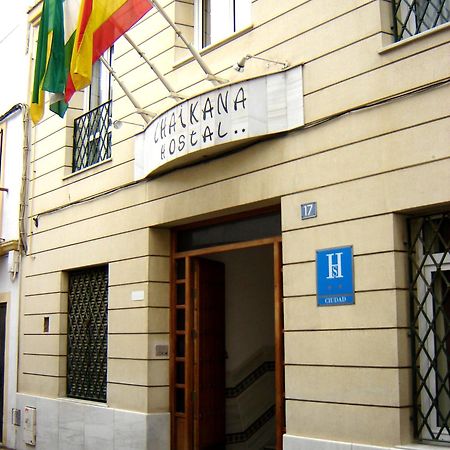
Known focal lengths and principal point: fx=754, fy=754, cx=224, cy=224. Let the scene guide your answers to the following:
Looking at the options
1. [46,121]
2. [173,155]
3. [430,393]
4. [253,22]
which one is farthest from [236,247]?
[46,121]

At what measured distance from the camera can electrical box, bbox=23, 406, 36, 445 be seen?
12125 mm

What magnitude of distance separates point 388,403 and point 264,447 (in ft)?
15.9

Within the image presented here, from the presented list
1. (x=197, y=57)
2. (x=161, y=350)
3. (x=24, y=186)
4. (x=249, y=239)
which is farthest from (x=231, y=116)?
(x=24, y=186)

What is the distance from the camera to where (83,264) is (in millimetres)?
11305

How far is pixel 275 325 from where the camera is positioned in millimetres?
8078

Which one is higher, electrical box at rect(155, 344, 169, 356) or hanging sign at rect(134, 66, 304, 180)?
hanging sign at rect(134, 66, 304, 180)

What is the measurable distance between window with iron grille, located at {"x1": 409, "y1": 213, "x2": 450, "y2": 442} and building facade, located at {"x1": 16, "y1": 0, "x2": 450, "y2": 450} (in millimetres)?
18

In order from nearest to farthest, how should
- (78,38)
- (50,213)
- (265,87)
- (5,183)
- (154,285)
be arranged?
(265,87) → (78,38) → (154,285) → (50,213) → (5,183)

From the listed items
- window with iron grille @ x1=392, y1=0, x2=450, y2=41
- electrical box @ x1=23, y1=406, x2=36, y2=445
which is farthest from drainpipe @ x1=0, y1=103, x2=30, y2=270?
window with iron grille @ x1=392, y1=0, x2=450, y2=41

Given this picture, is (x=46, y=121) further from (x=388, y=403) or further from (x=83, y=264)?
(x=388, y=403)

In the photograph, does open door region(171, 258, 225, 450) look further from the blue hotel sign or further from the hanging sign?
the blue hotel sign

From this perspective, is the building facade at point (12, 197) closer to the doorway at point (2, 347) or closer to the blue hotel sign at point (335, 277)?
the doorway at point (2, 347)

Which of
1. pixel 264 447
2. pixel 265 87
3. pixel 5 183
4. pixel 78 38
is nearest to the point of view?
pixel 265 87

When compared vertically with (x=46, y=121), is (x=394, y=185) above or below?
below
